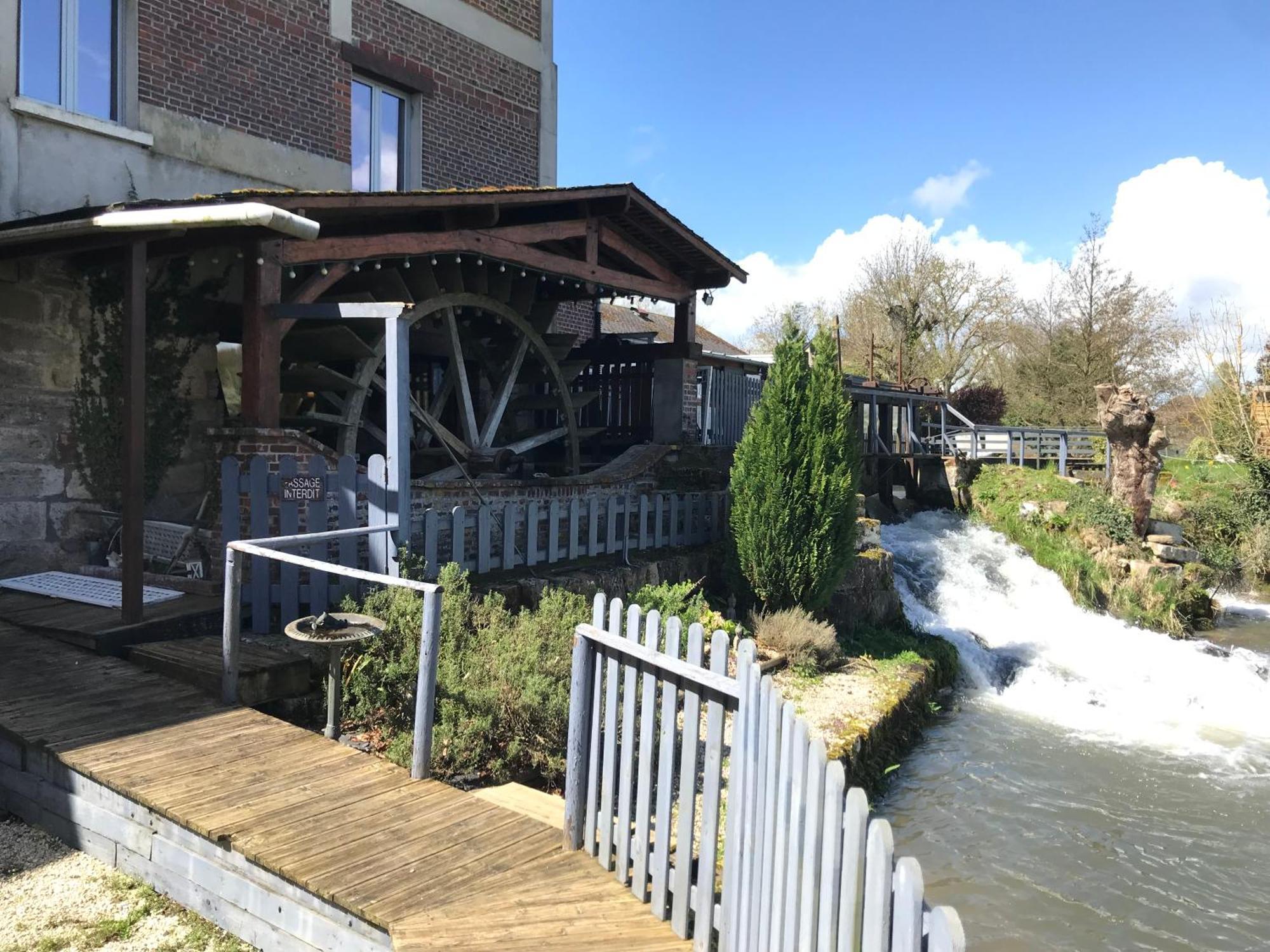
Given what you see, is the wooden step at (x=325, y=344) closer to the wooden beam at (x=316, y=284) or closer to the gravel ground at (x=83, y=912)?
the wooden beam at (x=316, y=284)

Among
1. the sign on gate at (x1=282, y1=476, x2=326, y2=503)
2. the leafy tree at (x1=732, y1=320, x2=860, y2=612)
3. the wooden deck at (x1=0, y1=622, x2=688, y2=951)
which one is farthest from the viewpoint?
the leafy tree at (x1=732, y1=320, x2=860, y2=612)

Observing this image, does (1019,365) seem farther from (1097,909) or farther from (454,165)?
(1097,909)

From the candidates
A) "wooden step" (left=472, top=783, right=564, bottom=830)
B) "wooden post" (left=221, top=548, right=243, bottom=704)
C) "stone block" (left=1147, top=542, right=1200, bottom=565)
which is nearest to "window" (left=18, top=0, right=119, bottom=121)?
"wooden post" (left=221, top=548, right=243, bottom=704)

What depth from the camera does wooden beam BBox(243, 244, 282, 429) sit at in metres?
6.76

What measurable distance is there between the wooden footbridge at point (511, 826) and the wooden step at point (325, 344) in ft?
16.5

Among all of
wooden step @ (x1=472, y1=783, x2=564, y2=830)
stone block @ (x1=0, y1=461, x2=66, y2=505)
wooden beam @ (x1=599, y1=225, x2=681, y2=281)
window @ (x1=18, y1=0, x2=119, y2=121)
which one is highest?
window @ (x1=18, y1=0, x2=119, y2=121)

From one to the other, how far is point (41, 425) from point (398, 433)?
12.0ft

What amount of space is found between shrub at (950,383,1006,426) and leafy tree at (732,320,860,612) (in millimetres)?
21611

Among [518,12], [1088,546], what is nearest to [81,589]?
[518,12]

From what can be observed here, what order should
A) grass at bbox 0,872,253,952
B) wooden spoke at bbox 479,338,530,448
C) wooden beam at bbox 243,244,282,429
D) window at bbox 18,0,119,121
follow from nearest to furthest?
grass at bbox 0,872,253,952 < wooden beam at bbox 243,244,282,429 < window at bbox 18,0,119,121 < wooden spoke at bbox 479,338,530,448

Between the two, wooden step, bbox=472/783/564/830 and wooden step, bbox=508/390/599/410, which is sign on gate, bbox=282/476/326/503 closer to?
wooden step, bbox=472/783/564/830

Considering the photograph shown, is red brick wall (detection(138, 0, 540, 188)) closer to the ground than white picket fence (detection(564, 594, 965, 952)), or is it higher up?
higher up

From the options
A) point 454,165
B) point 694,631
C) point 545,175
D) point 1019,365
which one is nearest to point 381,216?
point 454,165

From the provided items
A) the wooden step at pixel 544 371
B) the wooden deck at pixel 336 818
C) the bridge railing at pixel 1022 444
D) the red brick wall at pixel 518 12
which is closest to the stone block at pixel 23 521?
the wooden deck at pixel 336 818
